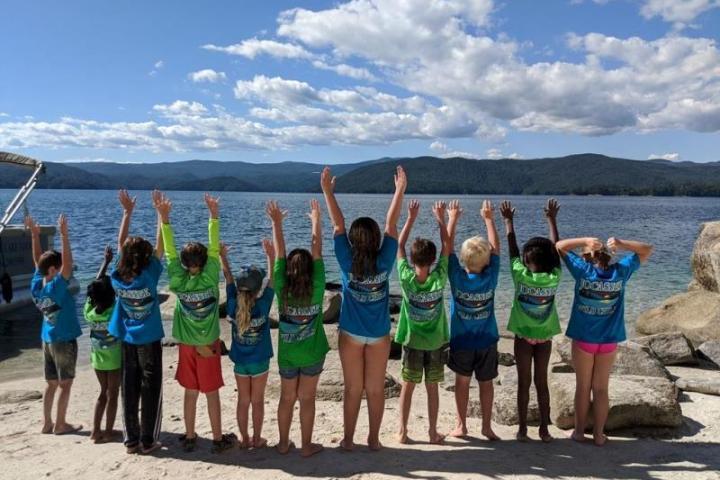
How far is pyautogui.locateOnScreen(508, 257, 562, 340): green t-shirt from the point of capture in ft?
18.4

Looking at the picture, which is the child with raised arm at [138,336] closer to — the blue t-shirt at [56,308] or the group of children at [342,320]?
the group of children at [342,320]

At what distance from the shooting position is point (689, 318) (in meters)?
13.2

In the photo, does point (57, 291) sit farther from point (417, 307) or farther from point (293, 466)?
point (417, 307)

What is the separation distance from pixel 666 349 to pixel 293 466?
8017 mm

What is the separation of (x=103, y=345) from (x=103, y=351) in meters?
0.06

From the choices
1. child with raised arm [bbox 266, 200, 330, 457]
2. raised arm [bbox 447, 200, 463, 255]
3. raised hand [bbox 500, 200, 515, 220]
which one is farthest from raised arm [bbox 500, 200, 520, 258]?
child with raised arm [bbox 266, 200, 330, 457]

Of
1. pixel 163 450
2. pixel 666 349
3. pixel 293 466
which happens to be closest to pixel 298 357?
pixel 293 466

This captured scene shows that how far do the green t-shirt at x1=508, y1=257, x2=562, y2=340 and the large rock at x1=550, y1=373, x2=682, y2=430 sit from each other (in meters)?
1.06

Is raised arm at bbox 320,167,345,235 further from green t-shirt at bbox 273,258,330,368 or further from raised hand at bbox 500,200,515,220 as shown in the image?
raised hand at bbox 500,200,515,220

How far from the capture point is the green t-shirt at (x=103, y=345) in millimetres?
5750

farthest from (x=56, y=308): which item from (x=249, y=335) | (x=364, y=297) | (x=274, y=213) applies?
(x=364, y=297)

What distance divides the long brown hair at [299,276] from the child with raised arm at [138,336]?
1.38m

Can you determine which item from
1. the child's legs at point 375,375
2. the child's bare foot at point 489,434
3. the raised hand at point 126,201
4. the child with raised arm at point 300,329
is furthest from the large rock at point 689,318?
the raised hand at point 126,201

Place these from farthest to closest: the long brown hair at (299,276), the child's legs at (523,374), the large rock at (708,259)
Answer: the large rock at (708,259), the child's legs at (523,374), the long brown hair at (299,276)
